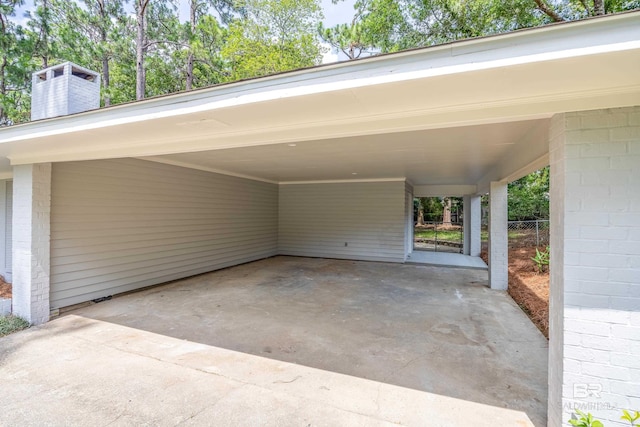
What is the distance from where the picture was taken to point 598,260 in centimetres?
178

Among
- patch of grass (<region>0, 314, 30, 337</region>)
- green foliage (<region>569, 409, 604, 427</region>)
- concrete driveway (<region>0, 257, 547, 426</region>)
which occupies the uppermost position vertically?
green foliage (<region>569, 409, 604, 427</region>)

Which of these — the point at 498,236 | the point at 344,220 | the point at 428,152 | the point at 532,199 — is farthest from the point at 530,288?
the point at 532,199

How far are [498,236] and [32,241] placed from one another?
776 centimetres

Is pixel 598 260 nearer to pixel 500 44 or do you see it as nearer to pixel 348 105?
pixel 500 44

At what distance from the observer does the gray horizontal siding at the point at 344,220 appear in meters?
9.00

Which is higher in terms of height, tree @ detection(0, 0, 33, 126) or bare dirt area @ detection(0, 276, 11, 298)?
tree @ detection(0, 0, 33, 126)

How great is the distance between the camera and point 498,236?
19.5 ft

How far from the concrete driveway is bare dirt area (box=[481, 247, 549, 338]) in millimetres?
221

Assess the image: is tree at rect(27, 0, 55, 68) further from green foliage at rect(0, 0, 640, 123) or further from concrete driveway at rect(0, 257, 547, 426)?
concrete driveway at rect(0, 257, 547, 426)

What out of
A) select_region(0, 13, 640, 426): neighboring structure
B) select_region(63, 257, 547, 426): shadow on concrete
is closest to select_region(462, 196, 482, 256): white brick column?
select_region(63, 257, 547, 426): shadow on concrete

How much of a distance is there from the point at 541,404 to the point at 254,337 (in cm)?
294

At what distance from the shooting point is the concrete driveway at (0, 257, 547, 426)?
2309 millimetres

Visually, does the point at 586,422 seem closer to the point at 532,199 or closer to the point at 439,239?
the point at 532,199

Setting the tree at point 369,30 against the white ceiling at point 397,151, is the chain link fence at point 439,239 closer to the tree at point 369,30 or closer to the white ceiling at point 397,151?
the white ceiling at point 397,151
